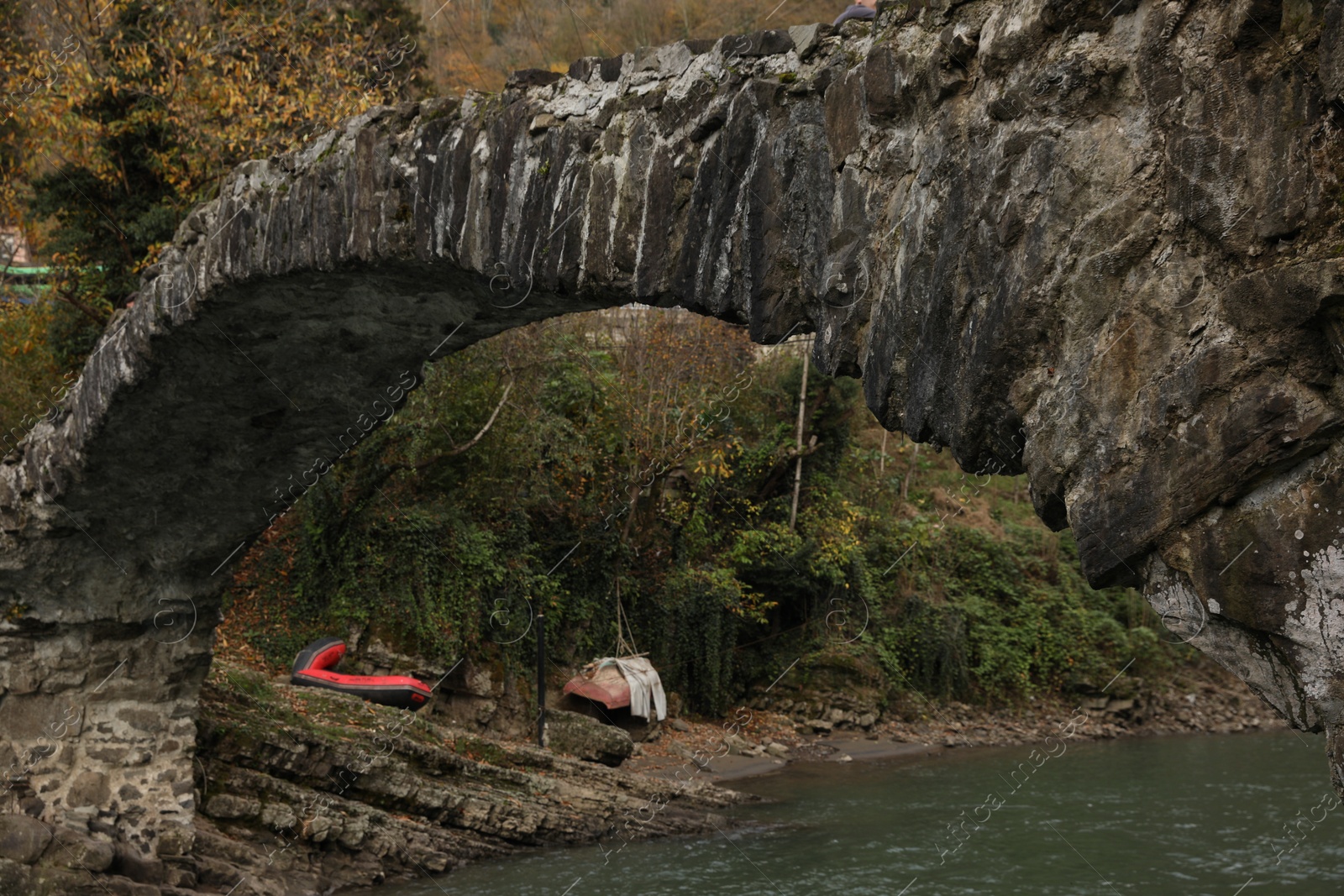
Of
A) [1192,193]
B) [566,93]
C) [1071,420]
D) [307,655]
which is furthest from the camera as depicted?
[307,655]

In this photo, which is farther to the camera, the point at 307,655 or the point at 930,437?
the point at 307,655

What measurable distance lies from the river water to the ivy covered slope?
225 cm

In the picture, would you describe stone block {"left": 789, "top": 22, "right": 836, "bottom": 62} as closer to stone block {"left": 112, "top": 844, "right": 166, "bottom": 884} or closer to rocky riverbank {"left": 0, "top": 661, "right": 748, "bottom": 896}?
rocky riverbank {"left": 0, "top": 661, "right": 748, "bottom": 896}

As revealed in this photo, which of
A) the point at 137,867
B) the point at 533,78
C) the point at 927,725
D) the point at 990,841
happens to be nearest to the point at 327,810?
the point at 137,867

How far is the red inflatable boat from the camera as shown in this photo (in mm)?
9328

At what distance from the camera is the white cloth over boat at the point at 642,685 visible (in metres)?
12.3

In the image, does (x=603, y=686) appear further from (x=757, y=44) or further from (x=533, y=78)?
(x=757, y=44)

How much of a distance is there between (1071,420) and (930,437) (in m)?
0.47

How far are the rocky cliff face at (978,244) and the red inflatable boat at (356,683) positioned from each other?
15.3ft

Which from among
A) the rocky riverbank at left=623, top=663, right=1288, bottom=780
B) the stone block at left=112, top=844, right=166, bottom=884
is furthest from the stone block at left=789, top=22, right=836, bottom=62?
the rocky riverbank at left=623, top=663, right=1288, bottom=780

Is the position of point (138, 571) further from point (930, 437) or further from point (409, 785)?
point (930, 437)

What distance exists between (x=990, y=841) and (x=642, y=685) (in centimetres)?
427

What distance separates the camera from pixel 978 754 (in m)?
14.4

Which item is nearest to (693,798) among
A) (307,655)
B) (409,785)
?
(409,785)
